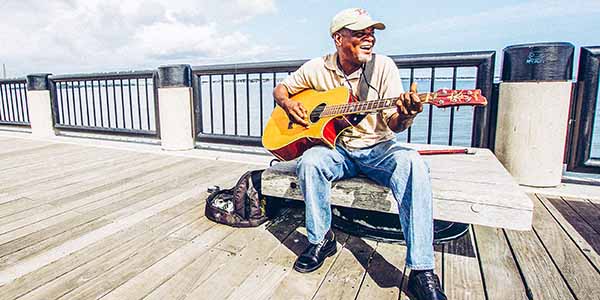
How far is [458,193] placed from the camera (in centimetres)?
172

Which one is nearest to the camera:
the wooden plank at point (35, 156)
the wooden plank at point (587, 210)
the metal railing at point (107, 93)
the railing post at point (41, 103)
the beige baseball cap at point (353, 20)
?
the beige baseball cap at point (353, 20)

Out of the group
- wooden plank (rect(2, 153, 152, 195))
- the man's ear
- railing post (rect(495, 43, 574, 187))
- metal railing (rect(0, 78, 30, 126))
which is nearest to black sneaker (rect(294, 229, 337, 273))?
the man's ear

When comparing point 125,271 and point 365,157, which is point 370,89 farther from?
point 125,271

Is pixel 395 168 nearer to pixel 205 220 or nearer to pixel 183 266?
pixel 183 266

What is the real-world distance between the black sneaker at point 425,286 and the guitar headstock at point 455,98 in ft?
2.43

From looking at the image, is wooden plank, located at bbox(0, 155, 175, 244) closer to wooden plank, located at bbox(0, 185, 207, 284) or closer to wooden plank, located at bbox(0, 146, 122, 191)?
wooden plank, located at bbox(0, 185, 207, 284)

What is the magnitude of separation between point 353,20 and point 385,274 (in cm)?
127

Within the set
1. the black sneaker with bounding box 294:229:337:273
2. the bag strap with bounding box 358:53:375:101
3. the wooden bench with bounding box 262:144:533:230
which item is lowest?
the black sneaker with bounding box 294:229:337:273

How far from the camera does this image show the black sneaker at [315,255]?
5.56 feet

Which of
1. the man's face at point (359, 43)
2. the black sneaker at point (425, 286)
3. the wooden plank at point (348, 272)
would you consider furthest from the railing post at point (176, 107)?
the black sneaker at point (425, 286)

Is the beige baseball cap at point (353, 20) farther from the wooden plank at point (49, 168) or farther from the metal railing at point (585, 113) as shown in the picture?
the wooden plank at point (49, 168)

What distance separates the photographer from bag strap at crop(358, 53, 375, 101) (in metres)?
1.96

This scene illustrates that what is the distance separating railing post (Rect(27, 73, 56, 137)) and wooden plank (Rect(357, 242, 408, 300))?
6563 millimetres

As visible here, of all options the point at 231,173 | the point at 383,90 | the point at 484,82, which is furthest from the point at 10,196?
the point at 484,82
